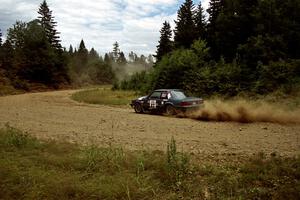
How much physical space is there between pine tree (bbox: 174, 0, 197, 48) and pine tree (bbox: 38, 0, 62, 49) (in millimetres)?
32756

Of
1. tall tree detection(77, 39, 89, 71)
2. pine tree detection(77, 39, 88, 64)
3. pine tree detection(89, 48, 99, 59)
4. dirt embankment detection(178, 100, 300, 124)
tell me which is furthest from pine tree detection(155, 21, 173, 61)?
pine tree detection(89, 48, 99, 59)

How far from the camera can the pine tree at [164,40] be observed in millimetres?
58812

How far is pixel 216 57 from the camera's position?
3891 cm

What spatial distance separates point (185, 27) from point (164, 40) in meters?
12.5

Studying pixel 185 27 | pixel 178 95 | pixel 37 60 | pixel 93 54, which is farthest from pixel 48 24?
pixel 93 54

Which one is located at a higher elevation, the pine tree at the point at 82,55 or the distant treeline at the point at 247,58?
the pine tree at the point at 82,55

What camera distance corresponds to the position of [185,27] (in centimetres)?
4766

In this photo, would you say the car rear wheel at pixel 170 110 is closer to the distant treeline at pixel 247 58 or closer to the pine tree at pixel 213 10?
the distant treeline at pixel 247 58

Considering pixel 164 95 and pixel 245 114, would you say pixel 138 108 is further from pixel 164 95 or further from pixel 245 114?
pixel 245 114

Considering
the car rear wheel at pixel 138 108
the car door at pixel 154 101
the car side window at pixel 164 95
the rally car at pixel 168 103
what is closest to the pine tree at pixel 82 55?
the car rear wheel at pixel 138 108

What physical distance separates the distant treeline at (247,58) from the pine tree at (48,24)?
43827 mm

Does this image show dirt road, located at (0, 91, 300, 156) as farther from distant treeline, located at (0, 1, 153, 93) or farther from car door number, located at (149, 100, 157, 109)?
distant treeline, located at (0, 1, 153, 93)

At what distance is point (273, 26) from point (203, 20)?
20.5m

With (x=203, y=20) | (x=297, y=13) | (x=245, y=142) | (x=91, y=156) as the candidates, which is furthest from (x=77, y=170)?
(x=203, y=20)
